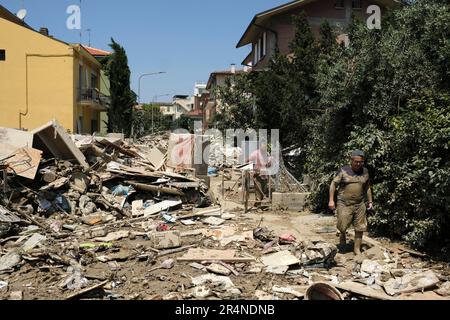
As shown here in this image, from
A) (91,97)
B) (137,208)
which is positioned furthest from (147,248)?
(91,97)

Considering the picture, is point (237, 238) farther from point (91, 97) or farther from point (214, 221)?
point (91, 97)

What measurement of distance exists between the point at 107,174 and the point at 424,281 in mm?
8485

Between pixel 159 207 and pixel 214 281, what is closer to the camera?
pixel 214 281

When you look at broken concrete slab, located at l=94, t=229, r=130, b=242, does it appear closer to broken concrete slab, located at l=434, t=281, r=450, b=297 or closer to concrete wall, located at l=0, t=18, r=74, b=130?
broken concrete slab, located at l=434, t=281, r=450, b=297

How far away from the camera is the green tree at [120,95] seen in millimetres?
34656

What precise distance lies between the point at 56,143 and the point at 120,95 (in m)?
23.4

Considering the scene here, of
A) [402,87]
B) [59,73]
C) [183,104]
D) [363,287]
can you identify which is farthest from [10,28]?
[183,104]

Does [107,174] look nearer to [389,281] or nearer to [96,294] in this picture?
[96,294]

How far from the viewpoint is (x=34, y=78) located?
28.0 m

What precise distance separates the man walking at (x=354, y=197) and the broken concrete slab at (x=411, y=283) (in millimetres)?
1300

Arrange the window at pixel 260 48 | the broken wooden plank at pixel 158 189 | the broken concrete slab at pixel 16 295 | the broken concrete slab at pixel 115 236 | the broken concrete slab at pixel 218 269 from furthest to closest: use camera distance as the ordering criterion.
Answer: the window at pixel 260 48
the broken wooden plank at pixel 158 189
the broken concrete slab at pixel 115 236
the broken concrete slab at pixel 218 269
the broken concrete slab at pixel 16 295

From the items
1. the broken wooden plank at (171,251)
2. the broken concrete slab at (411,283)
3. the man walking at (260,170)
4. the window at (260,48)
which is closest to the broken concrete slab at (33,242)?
the broken wooden plank at (171,251)

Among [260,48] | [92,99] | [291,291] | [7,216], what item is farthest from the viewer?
[92,99]

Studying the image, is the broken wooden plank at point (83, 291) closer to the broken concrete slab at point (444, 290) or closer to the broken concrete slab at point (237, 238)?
the broken concrete slab at point (237, 238)
